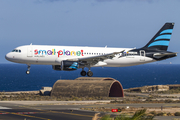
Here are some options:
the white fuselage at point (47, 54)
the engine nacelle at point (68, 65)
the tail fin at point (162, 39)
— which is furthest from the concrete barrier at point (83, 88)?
the engine nacelle at point (68, 65)

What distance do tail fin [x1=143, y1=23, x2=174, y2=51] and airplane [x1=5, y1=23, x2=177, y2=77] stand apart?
1.94 m

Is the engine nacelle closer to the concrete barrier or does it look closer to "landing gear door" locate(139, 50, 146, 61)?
"landing gear door" locate(139, 50, 146, 61)

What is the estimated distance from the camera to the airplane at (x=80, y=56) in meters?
53.9

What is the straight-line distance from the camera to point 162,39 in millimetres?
65250

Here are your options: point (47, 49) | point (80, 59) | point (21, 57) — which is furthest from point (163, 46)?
point (21, 57)

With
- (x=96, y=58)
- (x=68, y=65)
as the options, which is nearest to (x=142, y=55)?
(x=96, y=58)

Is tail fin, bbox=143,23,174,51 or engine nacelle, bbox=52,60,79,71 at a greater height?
tail fin, bbox=143,23,174,51

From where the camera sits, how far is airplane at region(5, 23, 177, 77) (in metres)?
53.9

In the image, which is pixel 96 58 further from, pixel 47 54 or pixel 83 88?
pixel 83 88

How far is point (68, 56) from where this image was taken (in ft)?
180

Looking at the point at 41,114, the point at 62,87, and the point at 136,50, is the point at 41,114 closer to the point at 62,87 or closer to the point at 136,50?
the point at 136,50

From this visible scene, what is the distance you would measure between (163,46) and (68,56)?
68.7 ft

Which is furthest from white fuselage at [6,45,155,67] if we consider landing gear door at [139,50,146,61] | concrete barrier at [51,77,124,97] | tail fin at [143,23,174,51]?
concrete barrier at [51,77,124,97]

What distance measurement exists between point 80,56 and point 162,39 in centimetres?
1944
